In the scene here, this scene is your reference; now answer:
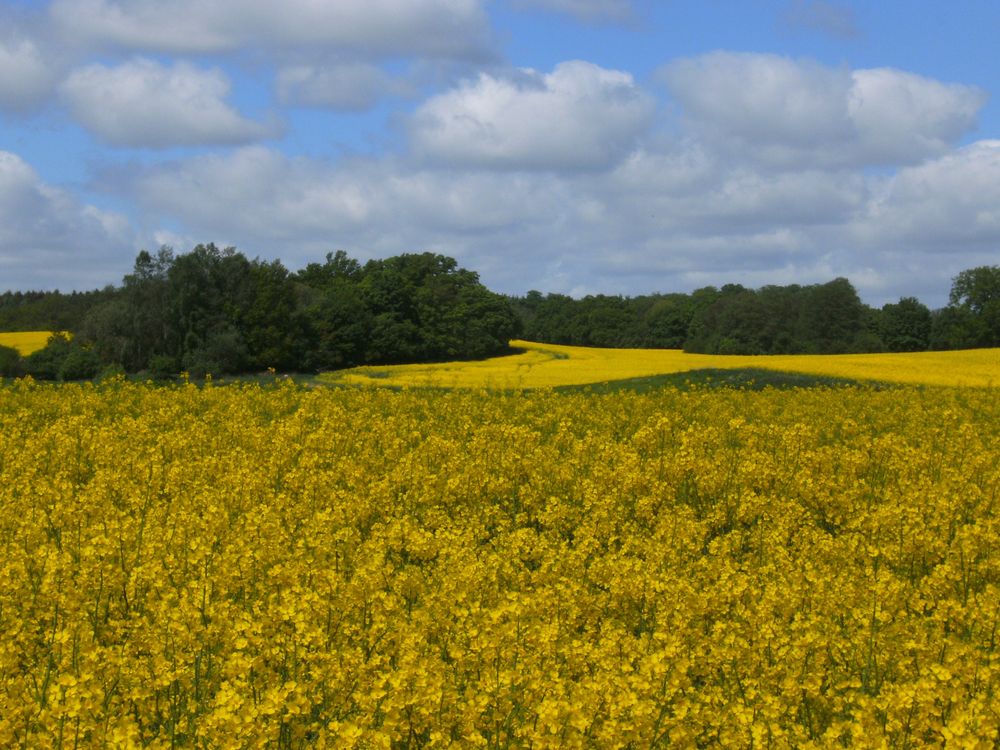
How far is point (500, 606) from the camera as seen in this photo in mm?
6473

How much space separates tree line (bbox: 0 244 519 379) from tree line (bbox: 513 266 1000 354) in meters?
22.8

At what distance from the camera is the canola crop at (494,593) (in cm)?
508

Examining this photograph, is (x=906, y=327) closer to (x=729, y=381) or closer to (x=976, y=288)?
(x=976, y=288)

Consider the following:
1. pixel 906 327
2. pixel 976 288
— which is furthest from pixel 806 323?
pixel 976 288

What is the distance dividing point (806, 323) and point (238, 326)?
48540 mm

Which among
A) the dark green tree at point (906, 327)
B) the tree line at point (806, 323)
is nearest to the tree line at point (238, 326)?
the tree line at point (806, 323)

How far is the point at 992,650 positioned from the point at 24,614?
6.60 metres

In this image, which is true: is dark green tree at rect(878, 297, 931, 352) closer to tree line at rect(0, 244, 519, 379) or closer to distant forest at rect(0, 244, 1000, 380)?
distant forest at rect(0, 244, 1000, 380)

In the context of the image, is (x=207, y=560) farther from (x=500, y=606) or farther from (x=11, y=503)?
(x=11, y=503)

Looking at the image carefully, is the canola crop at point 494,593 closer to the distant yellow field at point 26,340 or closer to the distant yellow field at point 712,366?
the distant yellow field at point 712,366

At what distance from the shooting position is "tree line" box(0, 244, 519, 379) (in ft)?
177

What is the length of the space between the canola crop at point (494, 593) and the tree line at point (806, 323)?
64.9 m

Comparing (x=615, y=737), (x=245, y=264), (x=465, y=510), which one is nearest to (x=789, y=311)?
(x=245, y=264)

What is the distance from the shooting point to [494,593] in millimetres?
7305
